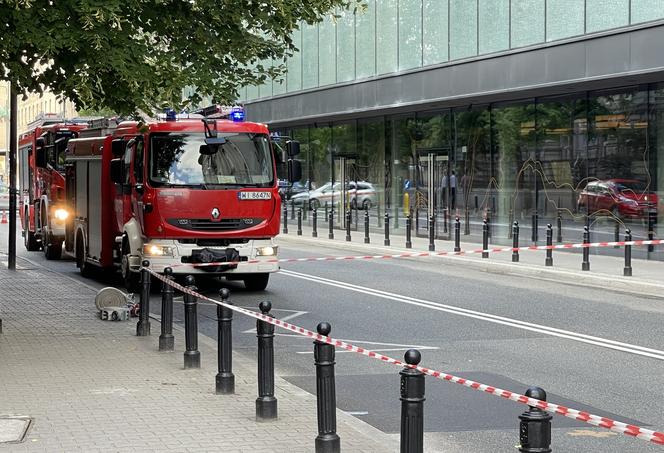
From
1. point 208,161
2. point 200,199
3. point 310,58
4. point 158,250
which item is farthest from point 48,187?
point 310,58

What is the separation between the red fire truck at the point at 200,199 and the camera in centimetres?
1792

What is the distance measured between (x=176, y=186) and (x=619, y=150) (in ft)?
41.0

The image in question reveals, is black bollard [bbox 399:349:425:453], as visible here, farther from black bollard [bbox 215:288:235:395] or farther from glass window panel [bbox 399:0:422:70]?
glass window panel [bbox 399:0:422:70]

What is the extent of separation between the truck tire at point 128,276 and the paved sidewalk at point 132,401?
4.84 metres

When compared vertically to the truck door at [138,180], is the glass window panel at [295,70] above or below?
above

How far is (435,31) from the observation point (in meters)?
33.8

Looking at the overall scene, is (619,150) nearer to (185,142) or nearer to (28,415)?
(185,142)

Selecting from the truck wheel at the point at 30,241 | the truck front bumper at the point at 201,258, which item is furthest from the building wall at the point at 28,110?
the truck front bumper at the point at 201,258

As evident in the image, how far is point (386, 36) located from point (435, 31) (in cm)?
359

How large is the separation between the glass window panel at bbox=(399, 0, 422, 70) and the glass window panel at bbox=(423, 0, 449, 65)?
0.41 metres

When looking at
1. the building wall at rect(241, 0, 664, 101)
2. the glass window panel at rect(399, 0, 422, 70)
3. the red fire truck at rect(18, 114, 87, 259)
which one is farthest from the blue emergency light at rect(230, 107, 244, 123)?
the glass window panel at rect(399, 0, 422, 70)

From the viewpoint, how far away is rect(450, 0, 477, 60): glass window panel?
31.5 metres

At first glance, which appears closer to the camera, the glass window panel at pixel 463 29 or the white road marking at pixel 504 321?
the white road marking at pixel 504 321

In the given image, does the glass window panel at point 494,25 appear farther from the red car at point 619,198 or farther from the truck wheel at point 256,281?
the truck wheel at point 256,281
